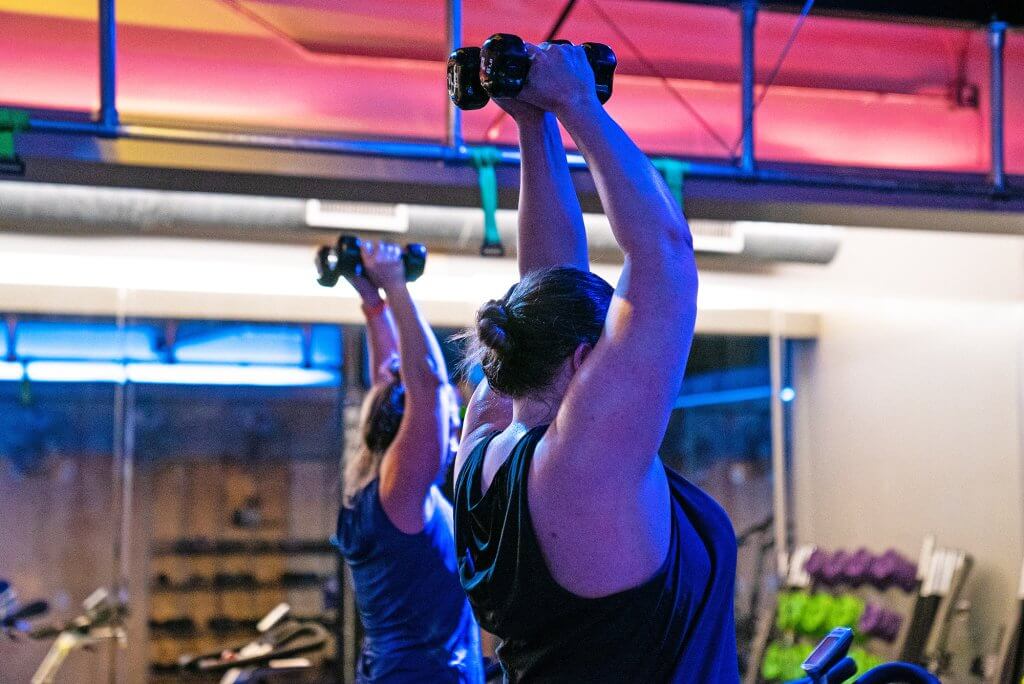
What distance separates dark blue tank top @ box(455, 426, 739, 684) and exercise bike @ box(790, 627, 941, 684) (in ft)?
1.49

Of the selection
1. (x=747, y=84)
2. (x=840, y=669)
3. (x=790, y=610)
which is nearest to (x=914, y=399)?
(x=790, y=610)

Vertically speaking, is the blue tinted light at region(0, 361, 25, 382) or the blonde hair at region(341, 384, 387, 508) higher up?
the blue tinted light at region(0, 361, 25, 382)

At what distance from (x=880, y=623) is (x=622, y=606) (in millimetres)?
4152

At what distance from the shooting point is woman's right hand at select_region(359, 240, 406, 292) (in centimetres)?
264

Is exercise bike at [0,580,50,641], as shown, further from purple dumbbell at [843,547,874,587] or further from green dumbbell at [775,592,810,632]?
purple dumbbell at [843,547,874,587]

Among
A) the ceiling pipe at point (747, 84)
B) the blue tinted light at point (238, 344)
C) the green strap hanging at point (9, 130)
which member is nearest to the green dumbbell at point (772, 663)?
the blue tinted light at point (238, 344)

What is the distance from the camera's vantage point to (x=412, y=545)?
95.8 inches

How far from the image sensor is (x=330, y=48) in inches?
129

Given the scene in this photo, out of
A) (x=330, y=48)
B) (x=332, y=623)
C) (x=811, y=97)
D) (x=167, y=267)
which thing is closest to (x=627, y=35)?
(x=811, y=97)

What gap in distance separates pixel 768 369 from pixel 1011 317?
1.08 m

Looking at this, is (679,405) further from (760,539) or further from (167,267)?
(167,267)

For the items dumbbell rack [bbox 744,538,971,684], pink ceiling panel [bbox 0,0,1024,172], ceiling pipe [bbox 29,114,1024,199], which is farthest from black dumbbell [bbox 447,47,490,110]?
dumbbell rack [bbox 744,538,971,684]

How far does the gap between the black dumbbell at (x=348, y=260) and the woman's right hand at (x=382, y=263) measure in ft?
0.07

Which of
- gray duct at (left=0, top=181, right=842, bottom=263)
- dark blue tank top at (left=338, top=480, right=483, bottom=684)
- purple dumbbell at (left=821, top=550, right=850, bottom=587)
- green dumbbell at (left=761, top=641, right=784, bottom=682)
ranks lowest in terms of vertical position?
green dumbbell at (left=761, top=641, right=784, bottom=682)
